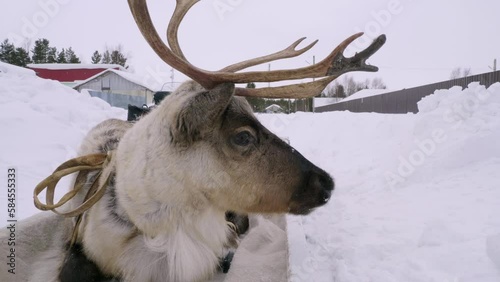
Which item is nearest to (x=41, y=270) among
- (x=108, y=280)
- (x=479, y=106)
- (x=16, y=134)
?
(x=108, y=280)

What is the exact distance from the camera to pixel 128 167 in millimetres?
1868

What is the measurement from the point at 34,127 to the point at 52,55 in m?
44.7

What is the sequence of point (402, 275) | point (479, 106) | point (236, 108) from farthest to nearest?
point (479, 106)
point (402, 275)
point (236, 108)

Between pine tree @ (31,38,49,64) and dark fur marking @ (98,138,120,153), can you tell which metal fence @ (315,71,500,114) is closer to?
dark fur marking @ (98,138,120,153)

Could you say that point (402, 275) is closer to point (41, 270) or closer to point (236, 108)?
point (236, 108)

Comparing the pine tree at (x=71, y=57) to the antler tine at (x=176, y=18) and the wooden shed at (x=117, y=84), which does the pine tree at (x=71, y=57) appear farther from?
the antler tine at (x=176, y=18)

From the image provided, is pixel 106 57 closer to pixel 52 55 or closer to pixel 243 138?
pixel 52 55

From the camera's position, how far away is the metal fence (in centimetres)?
1162

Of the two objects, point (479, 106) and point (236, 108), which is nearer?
point (236, 108)

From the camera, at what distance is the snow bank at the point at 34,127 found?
408 cm

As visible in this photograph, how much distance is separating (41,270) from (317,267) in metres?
1.82

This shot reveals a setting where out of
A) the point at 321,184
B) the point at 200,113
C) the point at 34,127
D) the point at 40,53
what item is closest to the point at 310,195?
the point at 321,184

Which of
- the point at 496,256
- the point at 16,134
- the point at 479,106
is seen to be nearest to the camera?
the point at 496,256

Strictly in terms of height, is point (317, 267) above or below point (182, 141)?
below
